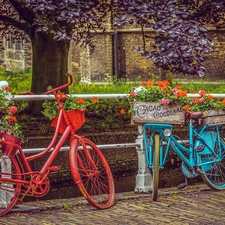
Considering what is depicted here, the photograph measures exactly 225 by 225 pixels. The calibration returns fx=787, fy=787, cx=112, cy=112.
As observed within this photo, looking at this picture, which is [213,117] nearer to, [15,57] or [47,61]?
[47,61]

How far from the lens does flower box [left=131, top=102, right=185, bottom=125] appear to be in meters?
7.72

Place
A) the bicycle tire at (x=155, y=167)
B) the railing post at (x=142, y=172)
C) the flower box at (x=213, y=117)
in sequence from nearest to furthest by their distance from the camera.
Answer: the bicycle tire at (x=155, y=167)
the flower box at (x=213, y=117)
the railing post at (x=142, y=172)

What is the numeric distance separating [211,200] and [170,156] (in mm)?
4905

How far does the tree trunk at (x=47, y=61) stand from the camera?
12.5 metres

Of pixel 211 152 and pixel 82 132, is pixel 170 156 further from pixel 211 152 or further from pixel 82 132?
pixel 211 152

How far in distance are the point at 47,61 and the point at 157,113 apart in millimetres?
5182

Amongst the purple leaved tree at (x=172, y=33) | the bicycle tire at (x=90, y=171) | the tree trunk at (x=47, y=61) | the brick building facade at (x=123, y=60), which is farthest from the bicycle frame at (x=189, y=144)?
the brick building facade at (x=123, y=60)

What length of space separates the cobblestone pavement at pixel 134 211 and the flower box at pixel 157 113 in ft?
2.54

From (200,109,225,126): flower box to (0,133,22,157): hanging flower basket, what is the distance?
2.11 meters

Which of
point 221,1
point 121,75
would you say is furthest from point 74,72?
point 221,1

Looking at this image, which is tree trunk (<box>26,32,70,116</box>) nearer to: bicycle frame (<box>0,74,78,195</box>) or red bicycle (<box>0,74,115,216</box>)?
red bicycle (<box>0,74,115,216</box>)

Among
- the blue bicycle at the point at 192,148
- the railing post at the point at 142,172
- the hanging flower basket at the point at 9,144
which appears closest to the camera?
the hanging flower basket at the point at 9,144

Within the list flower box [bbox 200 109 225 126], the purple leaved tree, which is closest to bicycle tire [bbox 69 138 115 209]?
flower box [bbox 200 109 225 126]

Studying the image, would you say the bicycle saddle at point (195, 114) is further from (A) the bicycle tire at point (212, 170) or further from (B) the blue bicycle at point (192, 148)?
Result: (A) the bicycle tire at point (212, 170)
